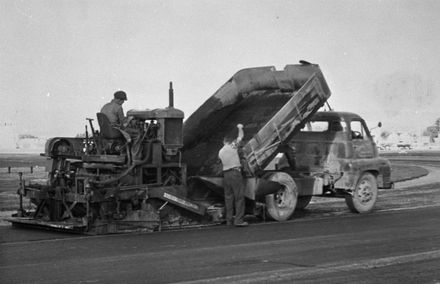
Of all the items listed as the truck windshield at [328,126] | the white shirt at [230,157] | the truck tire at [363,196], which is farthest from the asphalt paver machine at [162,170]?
the truck tire at [363,196]

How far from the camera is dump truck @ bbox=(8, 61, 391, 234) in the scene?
41.1 ft

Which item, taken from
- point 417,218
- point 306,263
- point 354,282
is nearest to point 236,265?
point 306,263

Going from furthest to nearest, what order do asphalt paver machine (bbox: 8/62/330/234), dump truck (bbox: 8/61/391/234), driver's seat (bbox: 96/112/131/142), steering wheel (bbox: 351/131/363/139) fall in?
steering wheel (bbox: 351/131/363/139), driver's seat (bbox: 96/112/131/142), dump truck (bbox: 8/61/391/234), asphalt paver machine (bbox: 8/62/330/234)

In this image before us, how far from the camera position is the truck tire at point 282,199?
14.1 meters

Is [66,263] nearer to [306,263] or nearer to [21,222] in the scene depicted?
[306,263]

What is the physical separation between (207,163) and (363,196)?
3.34 meters

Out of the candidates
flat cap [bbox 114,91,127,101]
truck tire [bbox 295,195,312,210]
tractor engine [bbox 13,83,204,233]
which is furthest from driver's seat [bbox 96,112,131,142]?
truck tire [bbox 295,195,312,210]

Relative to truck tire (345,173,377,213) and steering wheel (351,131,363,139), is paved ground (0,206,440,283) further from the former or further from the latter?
steering wheel (351,131,363,139)

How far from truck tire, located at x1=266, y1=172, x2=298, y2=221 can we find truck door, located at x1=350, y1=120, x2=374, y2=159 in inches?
76.9

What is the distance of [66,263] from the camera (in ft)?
30.0

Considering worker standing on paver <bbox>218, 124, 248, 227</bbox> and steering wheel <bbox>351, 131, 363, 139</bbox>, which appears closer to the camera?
worker standing on paver <bbox>218, 124, 248, 227</bbox>

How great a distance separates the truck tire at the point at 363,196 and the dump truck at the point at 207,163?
0.07ft

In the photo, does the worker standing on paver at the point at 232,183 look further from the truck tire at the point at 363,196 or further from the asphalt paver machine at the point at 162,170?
the truck tire at the point at 363,196

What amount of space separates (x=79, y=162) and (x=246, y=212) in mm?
3277
